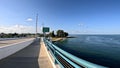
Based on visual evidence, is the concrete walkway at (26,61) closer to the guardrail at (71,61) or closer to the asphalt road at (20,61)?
the asphalt road at (20,61)

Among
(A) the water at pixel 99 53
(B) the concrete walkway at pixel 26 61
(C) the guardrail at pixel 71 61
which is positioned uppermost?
(C) the guardrail at pixel 71 61

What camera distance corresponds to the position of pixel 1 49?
9859mm

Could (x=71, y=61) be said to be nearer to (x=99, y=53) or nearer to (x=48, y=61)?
(x=48, y=61)

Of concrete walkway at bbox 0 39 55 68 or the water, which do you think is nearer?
concrete walkway at bbox 0 39 55 68

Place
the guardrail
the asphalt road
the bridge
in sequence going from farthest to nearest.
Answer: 1. the asphalt road
2. the bridge
3. the guardrail

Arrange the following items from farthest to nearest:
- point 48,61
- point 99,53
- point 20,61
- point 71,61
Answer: point 99,53, point 48,61, point 20,61, point 71,61

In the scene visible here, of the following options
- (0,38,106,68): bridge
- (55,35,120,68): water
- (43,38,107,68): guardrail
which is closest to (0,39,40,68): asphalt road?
(0,38,106,68): bridge

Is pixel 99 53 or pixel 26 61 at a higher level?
pixel 26 61

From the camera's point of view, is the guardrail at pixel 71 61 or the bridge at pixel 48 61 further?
the bridge at pixel 48 61

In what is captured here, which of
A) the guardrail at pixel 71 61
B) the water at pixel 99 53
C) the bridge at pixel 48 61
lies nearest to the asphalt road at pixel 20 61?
the bridge at pixel 48 61

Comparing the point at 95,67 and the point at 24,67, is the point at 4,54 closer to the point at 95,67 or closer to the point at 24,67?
the point at 24,67

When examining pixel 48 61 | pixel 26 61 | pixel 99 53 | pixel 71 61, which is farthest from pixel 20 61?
pixel 99 53

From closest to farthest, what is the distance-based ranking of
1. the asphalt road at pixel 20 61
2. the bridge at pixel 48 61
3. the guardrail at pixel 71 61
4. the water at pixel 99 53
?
1. the guardrail at pixel 71 61
2. the bridge at pixel 48 61
3. the asphalt road at pixel 20 61
4. the water at pixel 99 53

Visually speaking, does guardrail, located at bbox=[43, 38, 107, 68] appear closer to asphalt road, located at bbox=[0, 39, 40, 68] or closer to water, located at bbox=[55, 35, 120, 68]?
asphalt road, located at bbox=[0, 39, 40, 68]
